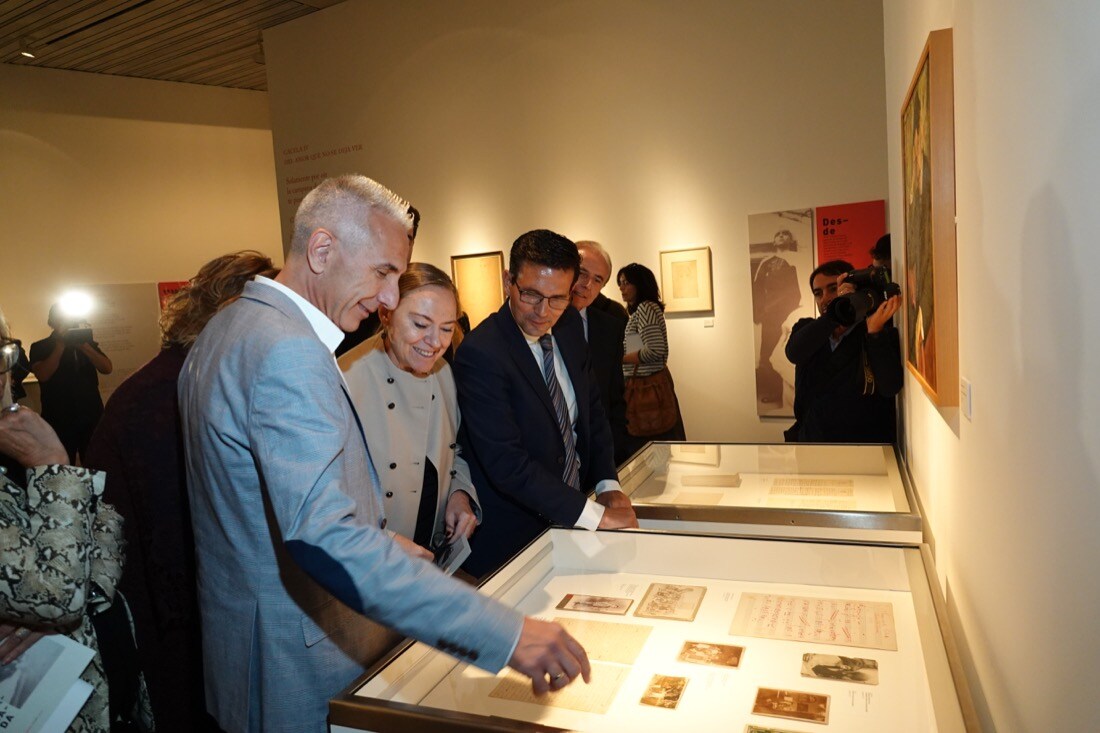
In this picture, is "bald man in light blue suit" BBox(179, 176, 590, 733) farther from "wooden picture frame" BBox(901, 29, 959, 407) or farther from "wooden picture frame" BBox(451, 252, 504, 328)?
"wooden picture frame" BBox(451, 252, 504, 328)

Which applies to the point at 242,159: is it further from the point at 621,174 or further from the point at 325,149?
the point at 621,174

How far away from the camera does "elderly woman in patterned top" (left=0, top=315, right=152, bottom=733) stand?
5.27ft

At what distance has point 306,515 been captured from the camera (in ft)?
4.41

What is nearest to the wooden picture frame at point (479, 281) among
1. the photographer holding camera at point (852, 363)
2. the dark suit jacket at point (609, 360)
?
the dark suit jacket at point (609, 360)

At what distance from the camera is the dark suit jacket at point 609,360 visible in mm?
4176

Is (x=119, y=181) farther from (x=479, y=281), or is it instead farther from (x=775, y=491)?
(x=775, y=491)

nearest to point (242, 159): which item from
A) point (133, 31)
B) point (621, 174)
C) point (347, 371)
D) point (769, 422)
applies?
point (133, 31)

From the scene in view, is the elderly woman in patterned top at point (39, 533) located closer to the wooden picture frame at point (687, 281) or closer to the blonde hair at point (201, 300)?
the blonde hair at point (201, 300)

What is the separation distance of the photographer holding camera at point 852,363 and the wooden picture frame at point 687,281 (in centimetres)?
277

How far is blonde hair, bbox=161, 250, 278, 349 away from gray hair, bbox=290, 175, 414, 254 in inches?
27.7

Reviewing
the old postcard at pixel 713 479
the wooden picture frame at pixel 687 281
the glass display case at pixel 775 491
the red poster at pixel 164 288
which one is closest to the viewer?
the glass display case at pixel 775 491

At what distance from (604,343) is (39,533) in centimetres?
294

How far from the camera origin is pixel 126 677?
6.94ft

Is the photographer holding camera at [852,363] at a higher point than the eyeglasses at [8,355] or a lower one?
lower
